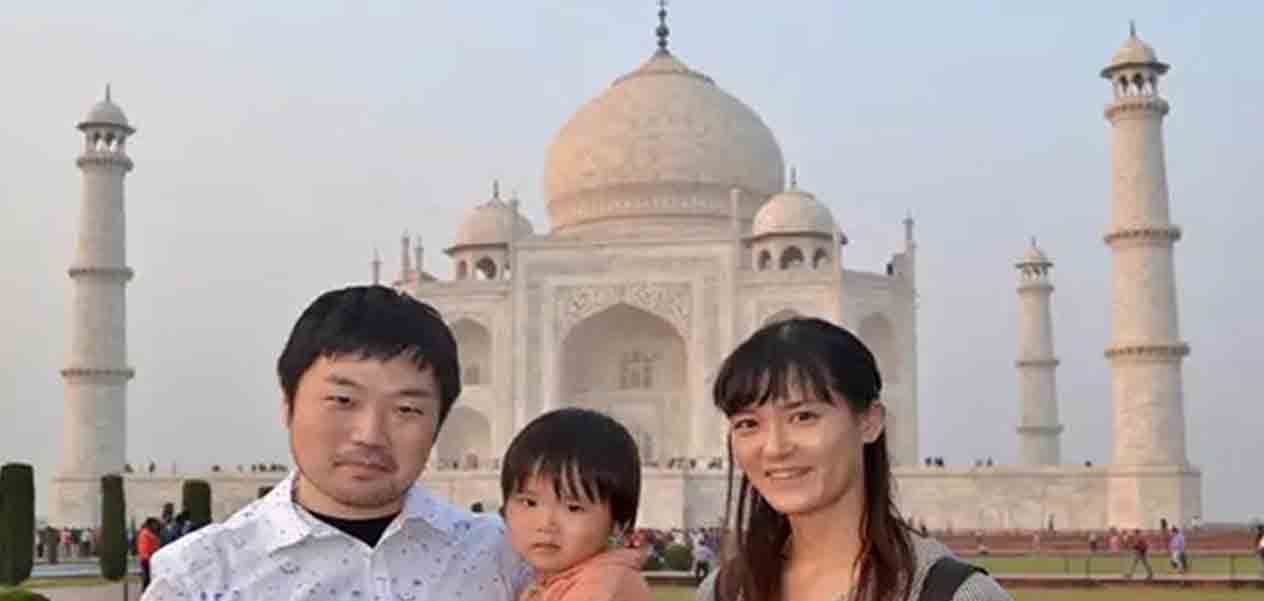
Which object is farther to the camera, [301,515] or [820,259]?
[820,259]

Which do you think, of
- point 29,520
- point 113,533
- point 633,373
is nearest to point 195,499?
point 113,533

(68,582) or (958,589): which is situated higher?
(958,589)

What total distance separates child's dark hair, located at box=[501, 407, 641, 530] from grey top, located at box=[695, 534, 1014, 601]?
441 mm

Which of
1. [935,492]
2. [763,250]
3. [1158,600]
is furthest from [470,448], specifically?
[1158,600]

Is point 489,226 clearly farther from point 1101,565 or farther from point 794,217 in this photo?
point 1101,565

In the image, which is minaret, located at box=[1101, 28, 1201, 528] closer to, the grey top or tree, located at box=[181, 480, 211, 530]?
tree, located at box=[181, 480, 211, 530]

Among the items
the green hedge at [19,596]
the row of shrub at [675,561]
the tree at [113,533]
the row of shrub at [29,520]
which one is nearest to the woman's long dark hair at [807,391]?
the green hedge at [19,596]

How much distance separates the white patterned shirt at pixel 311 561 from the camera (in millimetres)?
1943

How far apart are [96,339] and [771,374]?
25255 mm

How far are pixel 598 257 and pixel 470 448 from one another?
3.87 metres

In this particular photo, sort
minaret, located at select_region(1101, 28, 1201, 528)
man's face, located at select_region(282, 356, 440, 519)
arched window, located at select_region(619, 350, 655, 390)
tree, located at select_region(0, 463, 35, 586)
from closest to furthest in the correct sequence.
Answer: man's face, located at select_region(282, 356, 440, 519), tree, located at select_region(0, 463, 35, 586), minaret, located at select_region(1101, 28, 1201, 528), arched window, located at select_region(619, 350, 655, 390)

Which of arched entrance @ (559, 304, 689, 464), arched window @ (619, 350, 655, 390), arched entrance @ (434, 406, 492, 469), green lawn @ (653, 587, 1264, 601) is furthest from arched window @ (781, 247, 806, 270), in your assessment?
green lawn @ (653, 587, 1264, 601)

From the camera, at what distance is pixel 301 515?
2.04 metres

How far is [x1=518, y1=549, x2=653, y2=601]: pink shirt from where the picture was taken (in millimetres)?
2115
